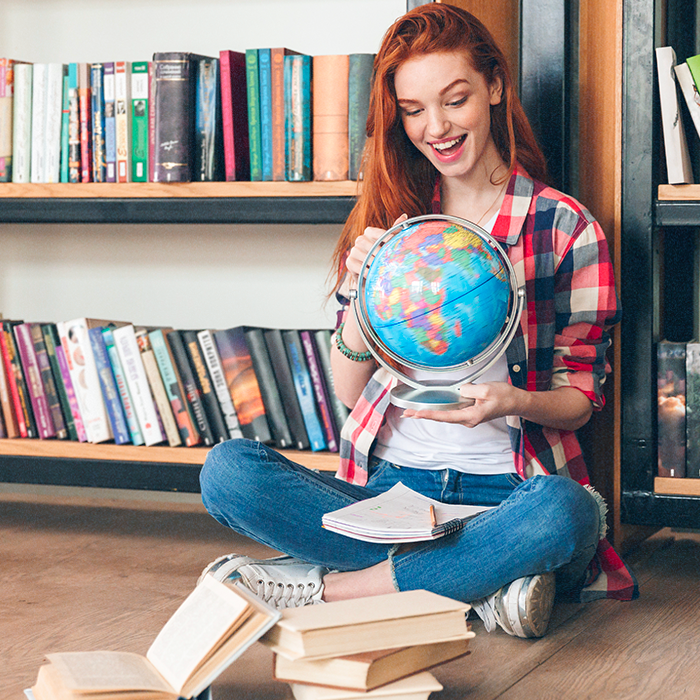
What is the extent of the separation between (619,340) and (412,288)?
698 millimetres

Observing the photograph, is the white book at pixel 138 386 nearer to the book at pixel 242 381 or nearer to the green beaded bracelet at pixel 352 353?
the book at pixel 242 381

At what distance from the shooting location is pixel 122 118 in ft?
7.43

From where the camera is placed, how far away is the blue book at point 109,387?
7.73 ft

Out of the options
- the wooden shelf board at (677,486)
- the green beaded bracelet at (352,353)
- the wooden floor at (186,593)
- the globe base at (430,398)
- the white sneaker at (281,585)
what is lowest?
the wooden floor at (186,593)

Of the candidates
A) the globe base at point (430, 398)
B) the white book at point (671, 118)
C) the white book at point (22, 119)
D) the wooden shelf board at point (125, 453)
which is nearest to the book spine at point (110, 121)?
the white book at point (22, 119)

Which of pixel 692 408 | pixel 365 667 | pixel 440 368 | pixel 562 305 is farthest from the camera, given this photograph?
pixel 692 408

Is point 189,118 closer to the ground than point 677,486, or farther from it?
farther from it

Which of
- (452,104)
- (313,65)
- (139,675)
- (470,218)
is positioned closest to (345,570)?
(139,675)

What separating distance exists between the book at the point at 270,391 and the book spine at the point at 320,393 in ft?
0.31

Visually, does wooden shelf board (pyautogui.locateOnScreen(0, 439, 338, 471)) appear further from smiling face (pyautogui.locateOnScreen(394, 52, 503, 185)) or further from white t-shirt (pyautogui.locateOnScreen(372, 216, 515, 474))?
smiling face (pyautogui.locateOnScreen(394, 52, 503, 185))

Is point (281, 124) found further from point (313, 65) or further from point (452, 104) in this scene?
point (452, 104)

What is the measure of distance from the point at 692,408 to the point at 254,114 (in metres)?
1.18

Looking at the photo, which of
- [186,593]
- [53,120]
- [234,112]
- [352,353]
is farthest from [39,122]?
[186,593]

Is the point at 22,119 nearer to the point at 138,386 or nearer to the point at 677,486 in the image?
the point at 138,386
